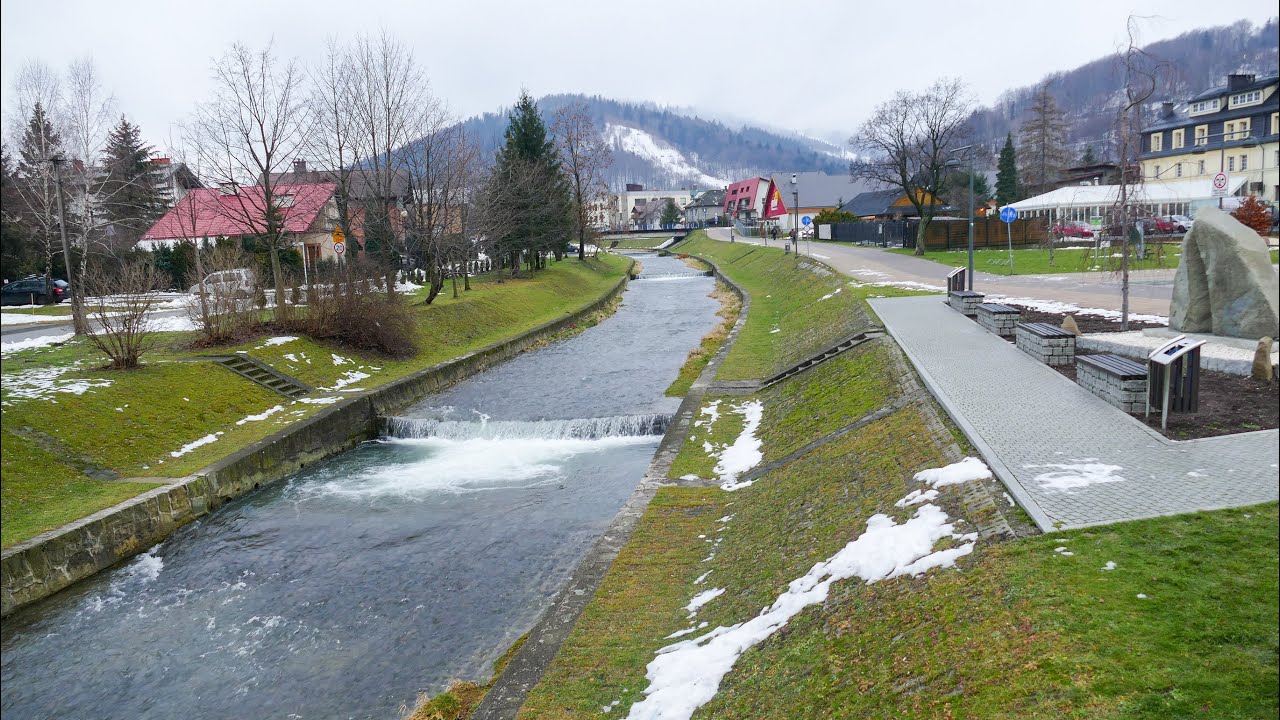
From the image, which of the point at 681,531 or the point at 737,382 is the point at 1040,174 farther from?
the point at 681,531

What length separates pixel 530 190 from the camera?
4569 cm

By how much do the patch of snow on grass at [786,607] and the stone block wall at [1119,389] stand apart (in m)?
3.41

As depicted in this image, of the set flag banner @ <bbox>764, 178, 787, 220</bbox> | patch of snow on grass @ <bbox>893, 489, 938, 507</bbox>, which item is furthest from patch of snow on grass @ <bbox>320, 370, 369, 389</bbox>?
flag banner @ <bbox>764, 178, 787, 220</bbox>

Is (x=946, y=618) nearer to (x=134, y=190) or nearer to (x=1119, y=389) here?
(x=1119, y=389)

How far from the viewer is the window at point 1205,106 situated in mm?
25547

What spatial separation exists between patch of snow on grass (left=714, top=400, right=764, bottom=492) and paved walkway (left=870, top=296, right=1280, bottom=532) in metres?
3.33

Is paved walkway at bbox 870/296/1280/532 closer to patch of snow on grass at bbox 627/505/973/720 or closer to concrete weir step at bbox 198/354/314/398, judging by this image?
patch of snow on grass at bbox 627/505/973/720

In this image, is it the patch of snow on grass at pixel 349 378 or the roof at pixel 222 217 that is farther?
the roof at pixel 222 217

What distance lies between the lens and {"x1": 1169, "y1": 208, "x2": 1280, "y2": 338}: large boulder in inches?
345

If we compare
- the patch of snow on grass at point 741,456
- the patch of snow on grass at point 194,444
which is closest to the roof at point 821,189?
the patch of snow on grass at point 741,456

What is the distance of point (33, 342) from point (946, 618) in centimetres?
2357

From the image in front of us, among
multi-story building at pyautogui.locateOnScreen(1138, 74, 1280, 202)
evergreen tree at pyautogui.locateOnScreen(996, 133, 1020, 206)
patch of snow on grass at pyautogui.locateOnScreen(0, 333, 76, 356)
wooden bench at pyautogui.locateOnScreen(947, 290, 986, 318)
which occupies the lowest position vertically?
patch of snow on grass at pyautogui.locateOnScreen(0, 333, 76, 356)

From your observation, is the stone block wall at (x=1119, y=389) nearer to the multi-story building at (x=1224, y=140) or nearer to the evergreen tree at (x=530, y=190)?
the multi-story building at (x=1224, y=140)

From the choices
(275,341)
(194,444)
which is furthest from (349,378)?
(194,444)
